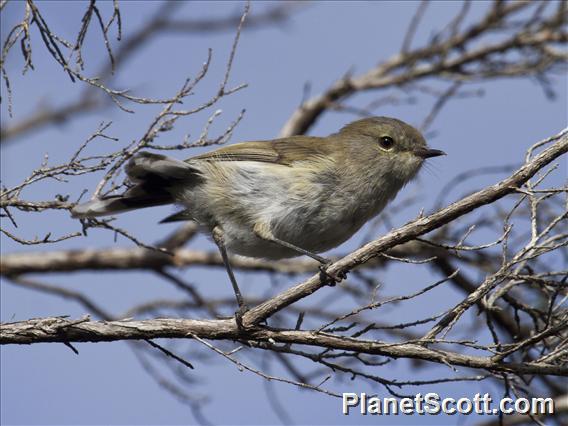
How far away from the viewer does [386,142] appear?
580 cm

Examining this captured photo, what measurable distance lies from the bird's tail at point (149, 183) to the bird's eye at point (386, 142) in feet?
4.37

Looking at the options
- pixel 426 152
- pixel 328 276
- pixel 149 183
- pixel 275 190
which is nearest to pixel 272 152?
pixel 275 190

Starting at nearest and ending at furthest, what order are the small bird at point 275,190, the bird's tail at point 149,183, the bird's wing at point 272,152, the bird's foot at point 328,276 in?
1. the bird's foot at point 328,276
2. the bird's tail at point 149,183
3. the small bird at point 275,190
4. the bird's wing at point 272,152

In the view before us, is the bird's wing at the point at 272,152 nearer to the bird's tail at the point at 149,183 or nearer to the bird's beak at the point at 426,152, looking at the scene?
the bird's tail at the point at 149,183

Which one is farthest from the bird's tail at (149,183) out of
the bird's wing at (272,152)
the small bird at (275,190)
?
the bird's wing at (272,152)

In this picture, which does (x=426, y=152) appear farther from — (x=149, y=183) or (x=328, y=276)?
(x=149, y=183)

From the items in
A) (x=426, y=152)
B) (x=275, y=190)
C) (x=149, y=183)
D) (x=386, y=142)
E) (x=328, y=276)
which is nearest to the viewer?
(x=328, y=276)

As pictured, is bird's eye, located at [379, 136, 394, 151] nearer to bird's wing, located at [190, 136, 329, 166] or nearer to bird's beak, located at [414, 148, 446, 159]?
bird's beak, located at [414, 148, 446, 159]

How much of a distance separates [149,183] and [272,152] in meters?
0.84

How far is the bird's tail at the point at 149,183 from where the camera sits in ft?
16.5

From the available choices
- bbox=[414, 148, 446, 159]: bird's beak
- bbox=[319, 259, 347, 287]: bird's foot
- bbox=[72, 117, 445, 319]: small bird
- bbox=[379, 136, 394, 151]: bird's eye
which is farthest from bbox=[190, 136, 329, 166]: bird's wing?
bbox=[319, 259, 347, 287]: bird's foot

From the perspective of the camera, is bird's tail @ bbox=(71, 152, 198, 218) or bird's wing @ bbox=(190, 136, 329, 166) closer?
bird's tail @ bbox=(71, 152, 198, 218)

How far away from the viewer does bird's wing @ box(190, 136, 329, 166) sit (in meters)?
5.44

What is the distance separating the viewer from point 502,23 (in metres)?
7.91
